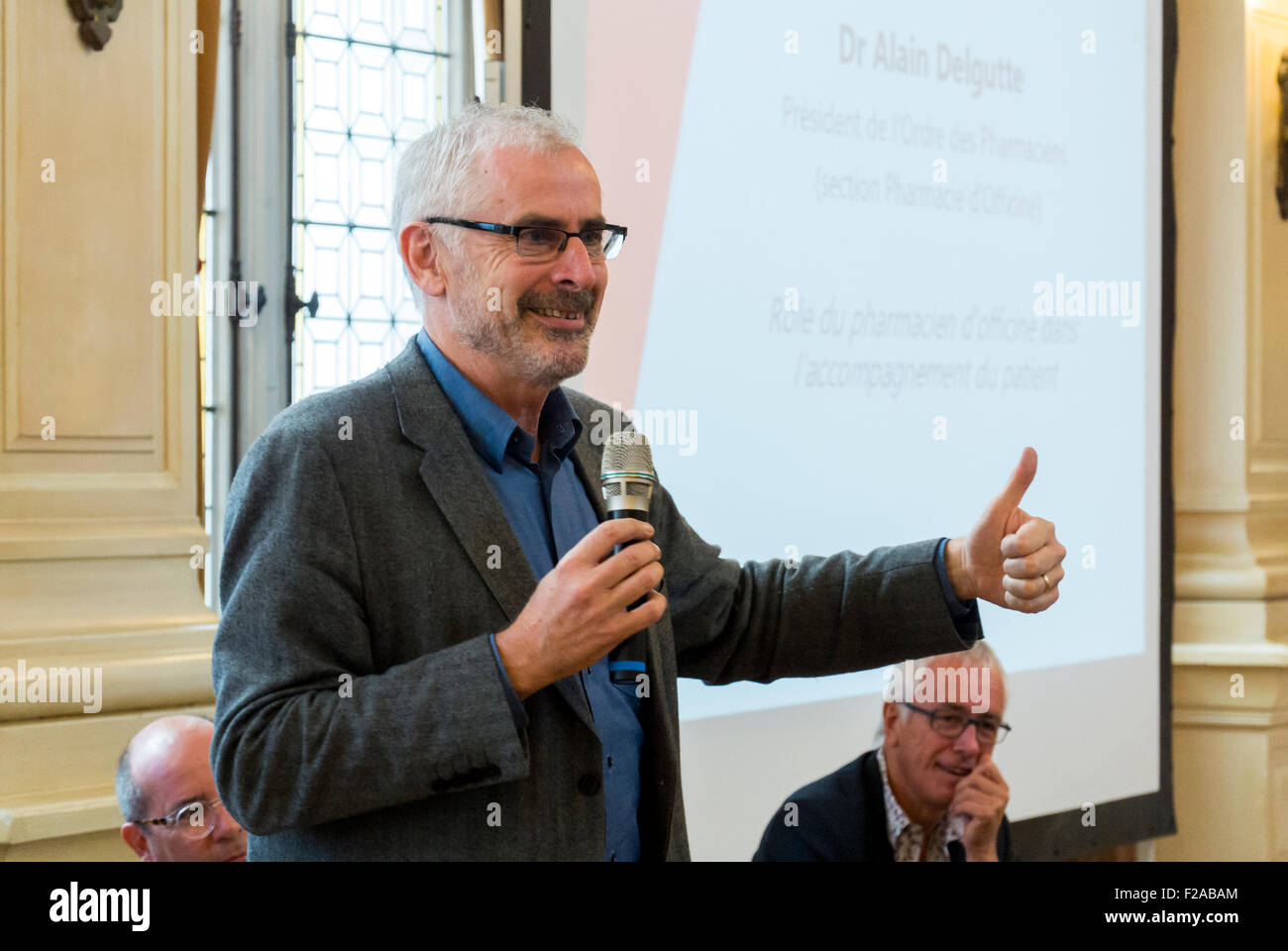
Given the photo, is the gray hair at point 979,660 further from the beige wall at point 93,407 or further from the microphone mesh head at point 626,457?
the microphone mesh head at point 626,457

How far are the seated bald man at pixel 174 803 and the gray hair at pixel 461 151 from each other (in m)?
0.90

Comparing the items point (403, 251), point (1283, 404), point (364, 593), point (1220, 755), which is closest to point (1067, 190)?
point (1283, 404)

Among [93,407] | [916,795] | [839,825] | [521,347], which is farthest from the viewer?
[916,795]

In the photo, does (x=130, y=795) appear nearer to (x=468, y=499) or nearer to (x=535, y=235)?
(x=468, y=499)

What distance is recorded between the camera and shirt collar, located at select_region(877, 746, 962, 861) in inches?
113

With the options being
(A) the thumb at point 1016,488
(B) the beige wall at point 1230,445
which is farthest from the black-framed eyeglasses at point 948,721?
(B) the beige wall at point 1230,445

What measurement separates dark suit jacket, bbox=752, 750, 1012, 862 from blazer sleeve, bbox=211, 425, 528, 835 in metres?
1.50

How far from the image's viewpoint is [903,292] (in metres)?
3.50

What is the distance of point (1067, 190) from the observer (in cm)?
403

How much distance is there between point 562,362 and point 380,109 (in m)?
1.90

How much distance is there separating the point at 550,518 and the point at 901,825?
1.58 meters

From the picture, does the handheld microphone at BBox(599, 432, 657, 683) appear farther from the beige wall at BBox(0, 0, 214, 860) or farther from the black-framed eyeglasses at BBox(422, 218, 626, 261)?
the beige wall at BBox(0, 0, 214, 860)

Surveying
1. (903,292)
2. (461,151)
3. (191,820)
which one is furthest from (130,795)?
(903,292)

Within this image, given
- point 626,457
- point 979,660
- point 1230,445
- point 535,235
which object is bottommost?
point 979,660
